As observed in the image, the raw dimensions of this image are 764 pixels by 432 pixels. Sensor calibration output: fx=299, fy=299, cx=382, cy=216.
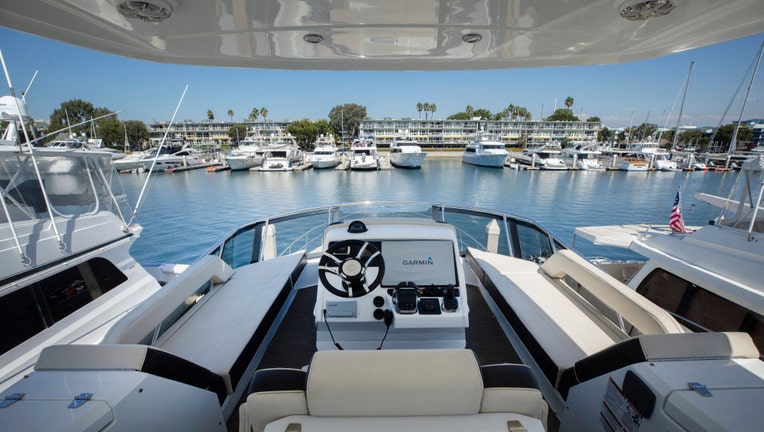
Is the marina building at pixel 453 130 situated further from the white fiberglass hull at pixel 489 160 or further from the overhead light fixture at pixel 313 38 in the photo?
the overhead light fixture at pixel 313 38

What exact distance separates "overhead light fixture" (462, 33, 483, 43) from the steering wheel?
5.08 feet

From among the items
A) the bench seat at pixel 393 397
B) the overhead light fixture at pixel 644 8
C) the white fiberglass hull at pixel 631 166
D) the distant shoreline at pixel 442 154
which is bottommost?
the white fiberglass hull at pixel 631 166

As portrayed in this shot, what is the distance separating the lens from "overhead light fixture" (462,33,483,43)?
6.01ft

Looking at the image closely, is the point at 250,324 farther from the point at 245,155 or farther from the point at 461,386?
the point at 245,155

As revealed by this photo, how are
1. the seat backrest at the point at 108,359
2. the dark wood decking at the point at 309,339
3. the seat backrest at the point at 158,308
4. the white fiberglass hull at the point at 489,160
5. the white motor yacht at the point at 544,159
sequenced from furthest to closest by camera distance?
the white fiberglass hull at the point at 489,160, the white motor yacht at the point at 544,159, the dark wood decking at the point at 309,339, the seat backrest at the point at 158,308, the seat backrest at the point at 108,359

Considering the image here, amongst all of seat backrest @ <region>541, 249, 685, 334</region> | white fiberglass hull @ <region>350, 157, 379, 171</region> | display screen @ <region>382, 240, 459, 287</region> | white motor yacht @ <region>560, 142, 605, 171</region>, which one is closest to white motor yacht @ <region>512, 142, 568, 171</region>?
white motor yacht @ <region>560, 142, 605, 171</region>

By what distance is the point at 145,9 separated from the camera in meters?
1.40

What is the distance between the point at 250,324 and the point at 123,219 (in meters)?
3.83

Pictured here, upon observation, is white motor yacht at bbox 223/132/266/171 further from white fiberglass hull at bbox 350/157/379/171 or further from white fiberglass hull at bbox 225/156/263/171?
white fiberglass hull at bbox 350/157/379/171

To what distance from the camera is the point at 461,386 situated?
3.90 ft

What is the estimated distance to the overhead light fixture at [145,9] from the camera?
4.47 feet

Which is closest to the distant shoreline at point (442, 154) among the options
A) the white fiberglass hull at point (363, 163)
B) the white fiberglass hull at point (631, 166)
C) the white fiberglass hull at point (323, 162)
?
the white fiberglass hull at point (323, 162)

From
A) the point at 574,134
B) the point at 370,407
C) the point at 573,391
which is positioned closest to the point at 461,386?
the point at 370,407

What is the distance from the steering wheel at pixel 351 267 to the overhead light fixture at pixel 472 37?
155 cm
